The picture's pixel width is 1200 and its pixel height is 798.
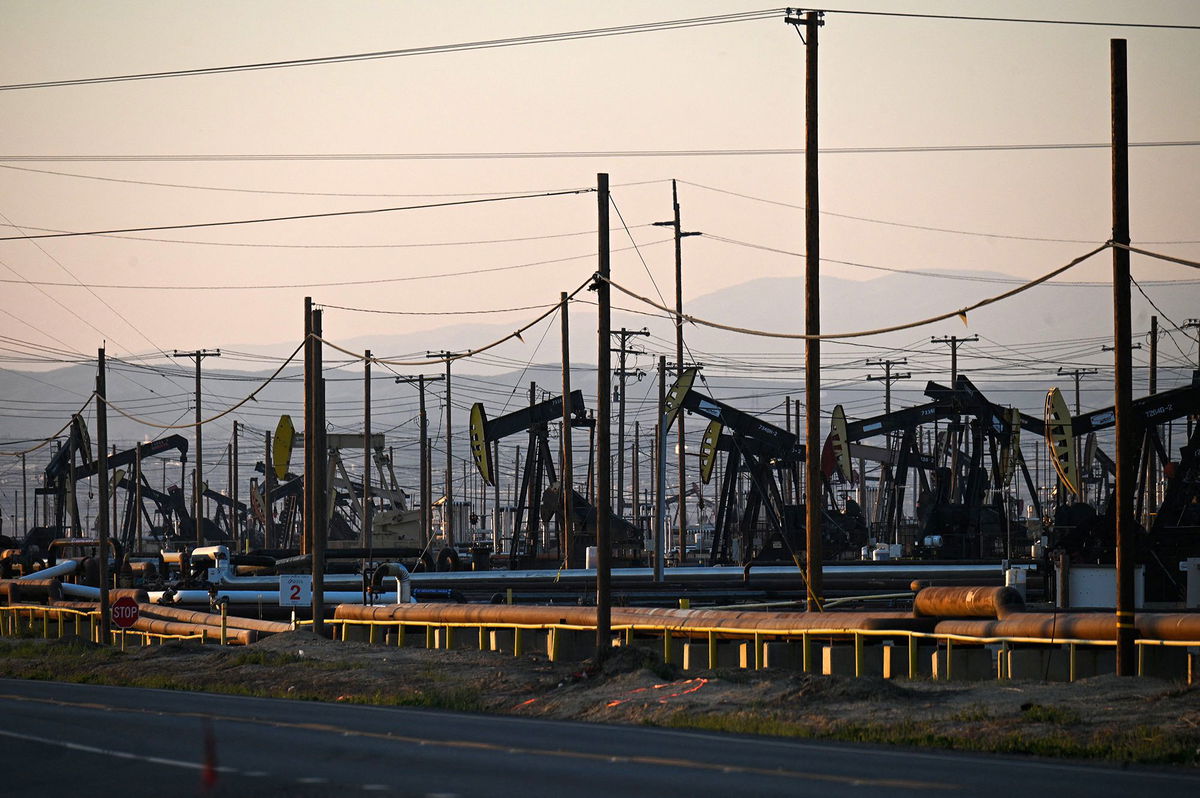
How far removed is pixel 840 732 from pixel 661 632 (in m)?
10.6

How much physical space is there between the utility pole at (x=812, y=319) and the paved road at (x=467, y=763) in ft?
30.9

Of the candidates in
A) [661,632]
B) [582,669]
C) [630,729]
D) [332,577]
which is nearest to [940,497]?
[332,577]

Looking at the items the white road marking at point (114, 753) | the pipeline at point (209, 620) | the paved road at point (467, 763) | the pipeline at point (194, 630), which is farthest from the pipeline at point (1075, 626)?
the pipeline at point (194, 630)

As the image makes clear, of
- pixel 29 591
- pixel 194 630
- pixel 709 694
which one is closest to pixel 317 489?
pixel 194 630

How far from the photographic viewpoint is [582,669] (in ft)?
77.4

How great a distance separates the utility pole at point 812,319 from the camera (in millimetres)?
27812

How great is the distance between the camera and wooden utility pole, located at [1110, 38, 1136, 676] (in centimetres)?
1894

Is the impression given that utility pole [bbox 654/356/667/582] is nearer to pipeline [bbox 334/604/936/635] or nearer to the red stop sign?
pipeline [bbox 334/604/936/635]

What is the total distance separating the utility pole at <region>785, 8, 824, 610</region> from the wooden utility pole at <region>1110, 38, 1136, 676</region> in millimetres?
7992

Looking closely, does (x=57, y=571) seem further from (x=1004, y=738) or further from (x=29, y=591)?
(x=1004, y=738)

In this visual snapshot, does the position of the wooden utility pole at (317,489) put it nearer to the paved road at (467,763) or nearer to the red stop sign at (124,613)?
the red stop sign at (124,613)

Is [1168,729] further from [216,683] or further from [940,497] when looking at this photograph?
[940,497]

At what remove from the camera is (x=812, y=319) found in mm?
28875

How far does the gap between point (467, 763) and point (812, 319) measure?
16013 millimetres
